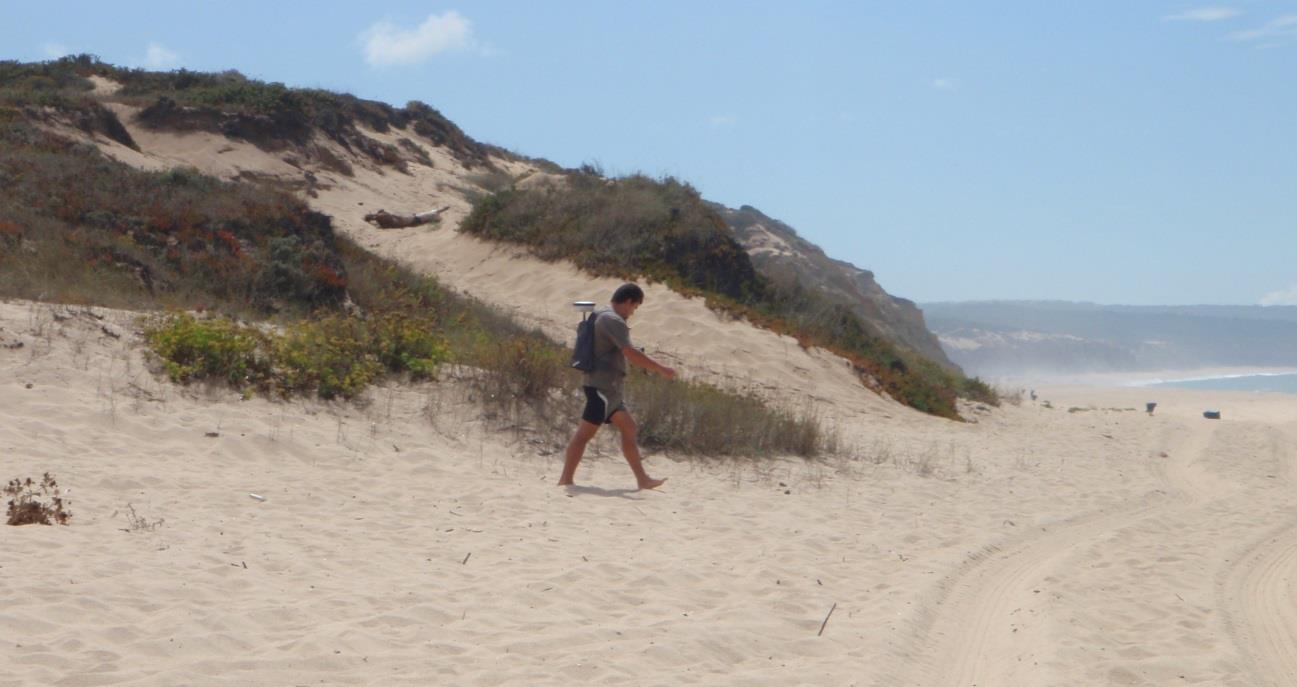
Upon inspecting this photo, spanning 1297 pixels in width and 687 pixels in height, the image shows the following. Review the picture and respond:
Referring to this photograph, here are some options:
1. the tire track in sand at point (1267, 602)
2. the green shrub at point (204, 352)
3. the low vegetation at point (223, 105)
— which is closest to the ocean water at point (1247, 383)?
the low vegetation at point (223, 105)

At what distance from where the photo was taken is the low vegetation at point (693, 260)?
19.8 metres

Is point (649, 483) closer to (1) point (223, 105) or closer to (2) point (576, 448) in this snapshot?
(2) point (576, 448)

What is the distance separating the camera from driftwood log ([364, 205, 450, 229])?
2648 centimetres

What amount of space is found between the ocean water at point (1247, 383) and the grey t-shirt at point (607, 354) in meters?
51.7

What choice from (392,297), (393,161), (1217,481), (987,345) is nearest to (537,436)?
(392,297)

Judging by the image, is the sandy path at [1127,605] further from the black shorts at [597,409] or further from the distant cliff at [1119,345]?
the distant cliff at [1119,345]

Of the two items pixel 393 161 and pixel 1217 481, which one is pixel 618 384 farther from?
pixel 393 161

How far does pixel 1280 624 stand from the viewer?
6.54 metres

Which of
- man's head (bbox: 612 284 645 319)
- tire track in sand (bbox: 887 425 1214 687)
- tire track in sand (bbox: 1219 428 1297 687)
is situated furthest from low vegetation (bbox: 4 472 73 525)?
tire track in sand (bbox: 1219 428 1297 687)

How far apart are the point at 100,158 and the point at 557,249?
7.56 m

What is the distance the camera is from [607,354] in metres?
8.63

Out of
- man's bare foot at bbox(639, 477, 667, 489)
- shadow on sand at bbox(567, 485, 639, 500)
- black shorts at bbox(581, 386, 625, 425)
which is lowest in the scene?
shadow on sand at bbox(567, 485, 639, 500)

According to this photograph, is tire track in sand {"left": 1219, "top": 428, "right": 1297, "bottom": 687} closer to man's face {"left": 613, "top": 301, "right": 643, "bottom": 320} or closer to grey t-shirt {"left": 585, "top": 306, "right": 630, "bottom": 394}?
grey t-shirt {"left": 585, "top": 306, "right": 630, "bottom": 394}

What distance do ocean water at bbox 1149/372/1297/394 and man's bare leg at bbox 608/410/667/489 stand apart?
51.3 metres
